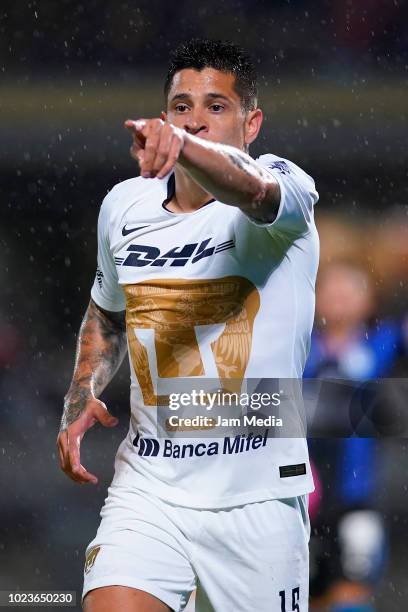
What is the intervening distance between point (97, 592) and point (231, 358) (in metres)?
0.71

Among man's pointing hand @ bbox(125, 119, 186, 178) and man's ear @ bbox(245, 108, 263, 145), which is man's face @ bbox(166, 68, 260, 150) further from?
man's pointing hand @ bbox(125, 119, 186, 178)

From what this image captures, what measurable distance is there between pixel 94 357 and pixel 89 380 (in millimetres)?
115

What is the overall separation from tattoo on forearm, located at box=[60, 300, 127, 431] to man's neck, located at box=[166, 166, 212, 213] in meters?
0.51

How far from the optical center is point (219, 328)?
284 cm

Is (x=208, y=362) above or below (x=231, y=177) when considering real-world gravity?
below

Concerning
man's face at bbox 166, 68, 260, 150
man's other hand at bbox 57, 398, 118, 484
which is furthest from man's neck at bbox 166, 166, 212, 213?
man's other hand at bbox 57, 398, 118, 484

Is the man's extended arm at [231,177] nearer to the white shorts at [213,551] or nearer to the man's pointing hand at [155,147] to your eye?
the man's pointing hand at [155,147]

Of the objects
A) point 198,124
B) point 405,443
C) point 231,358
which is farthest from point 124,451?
point 405,443

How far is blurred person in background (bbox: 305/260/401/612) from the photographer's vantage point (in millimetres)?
5125

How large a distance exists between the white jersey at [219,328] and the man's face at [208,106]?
191 mm

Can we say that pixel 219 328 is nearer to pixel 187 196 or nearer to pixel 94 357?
pixel 187 196

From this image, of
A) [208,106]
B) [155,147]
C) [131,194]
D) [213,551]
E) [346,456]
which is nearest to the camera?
[155,147]

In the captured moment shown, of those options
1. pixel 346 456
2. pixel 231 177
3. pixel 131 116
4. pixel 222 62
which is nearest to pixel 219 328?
pixel 231 177

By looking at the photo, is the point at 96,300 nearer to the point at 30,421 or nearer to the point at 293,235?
the point at 293,235
